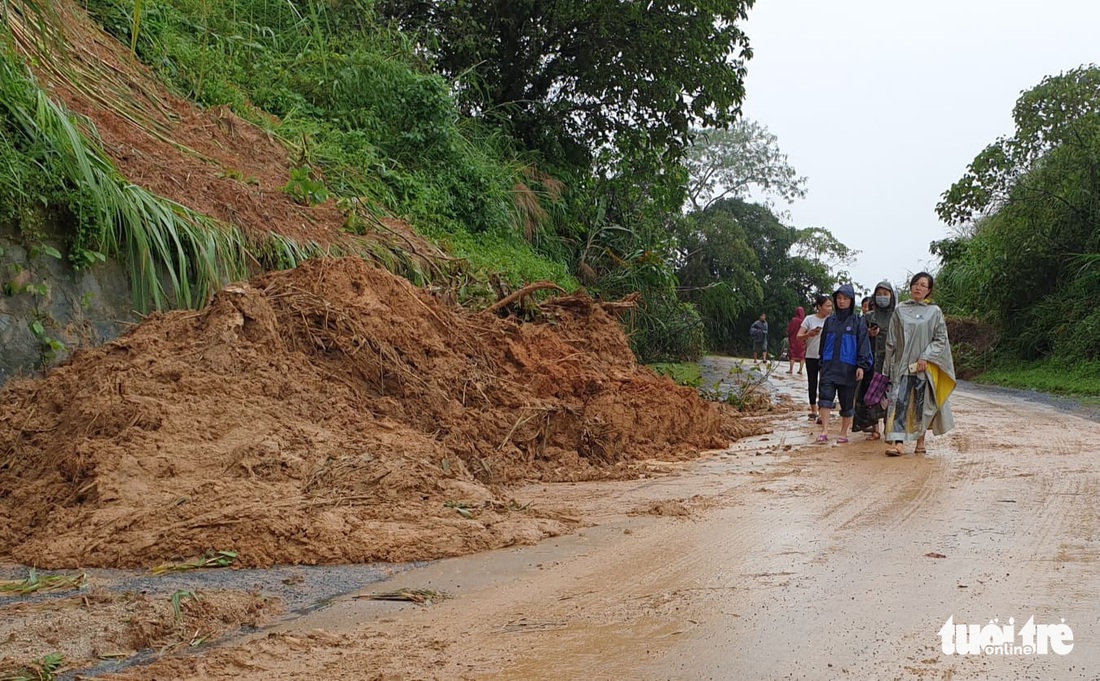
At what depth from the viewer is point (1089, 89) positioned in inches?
890

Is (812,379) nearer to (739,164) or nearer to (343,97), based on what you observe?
(343,97)

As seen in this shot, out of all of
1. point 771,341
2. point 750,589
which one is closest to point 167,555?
point 750,589

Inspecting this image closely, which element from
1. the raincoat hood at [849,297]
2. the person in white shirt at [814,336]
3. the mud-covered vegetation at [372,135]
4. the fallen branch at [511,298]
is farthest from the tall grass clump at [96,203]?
the person in white shirt at [814,336]

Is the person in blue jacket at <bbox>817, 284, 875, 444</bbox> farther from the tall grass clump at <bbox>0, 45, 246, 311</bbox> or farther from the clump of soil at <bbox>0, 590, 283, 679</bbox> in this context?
the clump of soil at <bbox>0, 590, 283, 679</bbox>

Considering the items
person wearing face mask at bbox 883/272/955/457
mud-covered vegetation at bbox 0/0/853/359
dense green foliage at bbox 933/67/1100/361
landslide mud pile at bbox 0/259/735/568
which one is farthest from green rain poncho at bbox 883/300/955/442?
dense green foliage at bbox 933/67/1100/361

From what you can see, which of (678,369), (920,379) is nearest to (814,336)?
(920,379)

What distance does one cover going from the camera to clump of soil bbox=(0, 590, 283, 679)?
11.0 feet

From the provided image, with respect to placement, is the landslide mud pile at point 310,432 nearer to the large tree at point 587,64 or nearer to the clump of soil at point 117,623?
Answer: the clump of soil at point 117,623

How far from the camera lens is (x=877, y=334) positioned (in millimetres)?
9984

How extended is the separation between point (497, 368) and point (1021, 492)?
4424 mm

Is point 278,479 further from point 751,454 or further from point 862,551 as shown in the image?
point 751,454

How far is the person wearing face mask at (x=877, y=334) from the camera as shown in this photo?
10.0 meters

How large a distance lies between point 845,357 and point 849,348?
0.11 m

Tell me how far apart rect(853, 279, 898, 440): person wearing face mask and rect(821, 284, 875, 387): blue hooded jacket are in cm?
14
